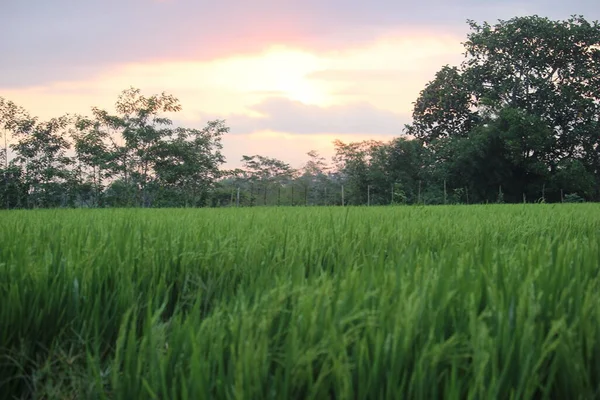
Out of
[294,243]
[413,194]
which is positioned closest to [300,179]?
[413,194]

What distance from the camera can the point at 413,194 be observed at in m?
29.2

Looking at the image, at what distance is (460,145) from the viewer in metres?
26.2

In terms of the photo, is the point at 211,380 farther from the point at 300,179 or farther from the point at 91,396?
the point at 300,179

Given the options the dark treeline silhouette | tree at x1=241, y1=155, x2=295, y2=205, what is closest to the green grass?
the dark treeline silhouette

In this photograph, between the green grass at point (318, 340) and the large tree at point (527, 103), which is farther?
the large tree at point (527, 103)

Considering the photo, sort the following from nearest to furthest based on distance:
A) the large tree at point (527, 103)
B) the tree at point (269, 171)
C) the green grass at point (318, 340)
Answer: the green grass at point (318, 340)
the large tree at point (527, 103)
the tree at point (269, 171)

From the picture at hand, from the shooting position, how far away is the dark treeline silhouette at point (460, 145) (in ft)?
85.8

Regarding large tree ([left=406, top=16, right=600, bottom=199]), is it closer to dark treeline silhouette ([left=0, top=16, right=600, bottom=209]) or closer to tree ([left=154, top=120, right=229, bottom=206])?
dark treeline silhouette ([left=0, top=16, right=600, bottom=209])

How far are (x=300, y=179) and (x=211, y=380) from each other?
4605cm

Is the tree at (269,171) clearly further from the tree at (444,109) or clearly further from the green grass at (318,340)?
the green grass at (318,340)

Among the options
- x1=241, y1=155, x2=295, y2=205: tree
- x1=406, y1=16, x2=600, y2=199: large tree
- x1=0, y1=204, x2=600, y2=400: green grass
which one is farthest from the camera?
x1=241, y1=155, x2=295, y2=205: tree

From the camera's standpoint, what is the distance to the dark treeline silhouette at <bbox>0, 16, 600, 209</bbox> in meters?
26.1

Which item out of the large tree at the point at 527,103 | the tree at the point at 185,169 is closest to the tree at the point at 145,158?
the tree at the point at 185,169

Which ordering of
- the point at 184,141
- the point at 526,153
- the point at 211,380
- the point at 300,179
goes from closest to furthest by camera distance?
the point at 211,380 → the point at 526,153 → the point at 184,141 → the point at 300,179
